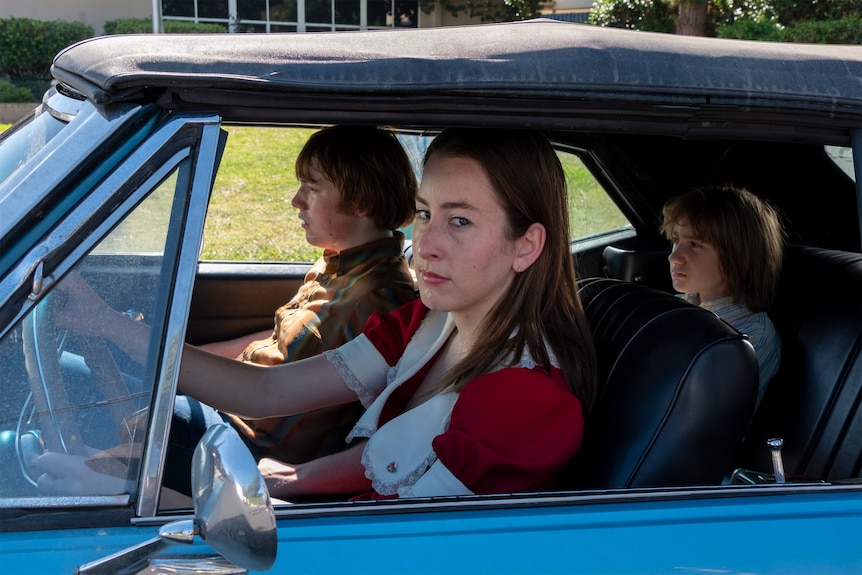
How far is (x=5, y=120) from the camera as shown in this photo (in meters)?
12.2

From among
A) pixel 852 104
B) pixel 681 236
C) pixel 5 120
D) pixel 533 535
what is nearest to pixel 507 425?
pixel 533 535

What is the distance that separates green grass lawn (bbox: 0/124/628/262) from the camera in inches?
134

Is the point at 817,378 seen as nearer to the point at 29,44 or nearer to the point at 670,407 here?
the point at 670,407

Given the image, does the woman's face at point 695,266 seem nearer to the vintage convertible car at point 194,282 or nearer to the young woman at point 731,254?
the young woman at point 731,254

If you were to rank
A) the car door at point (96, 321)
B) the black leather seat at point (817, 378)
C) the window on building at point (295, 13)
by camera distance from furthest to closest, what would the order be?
the window on building at point (295, 13)
the black leather seat at point (817, 378)
the car door at point (96, 321)

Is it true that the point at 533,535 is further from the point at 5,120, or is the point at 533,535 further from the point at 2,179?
the point at 5,120

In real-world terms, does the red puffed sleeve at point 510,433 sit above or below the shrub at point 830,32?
below

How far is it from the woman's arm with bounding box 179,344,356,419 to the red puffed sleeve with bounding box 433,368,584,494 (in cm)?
55

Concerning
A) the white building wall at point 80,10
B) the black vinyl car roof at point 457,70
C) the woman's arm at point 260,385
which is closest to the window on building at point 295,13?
the white building wall at point 80,10

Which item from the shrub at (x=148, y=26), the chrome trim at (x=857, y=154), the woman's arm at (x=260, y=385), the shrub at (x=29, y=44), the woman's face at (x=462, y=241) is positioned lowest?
the woman's arm at (x=260, y=385)

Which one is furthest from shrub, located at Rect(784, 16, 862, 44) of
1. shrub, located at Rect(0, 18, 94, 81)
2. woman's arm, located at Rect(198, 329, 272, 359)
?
woman's arm, located at Rect(198, 329, 272, 359)

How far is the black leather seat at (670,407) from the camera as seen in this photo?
1.70 m

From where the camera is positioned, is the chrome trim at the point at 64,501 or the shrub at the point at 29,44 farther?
the shrub at the point at 29,44

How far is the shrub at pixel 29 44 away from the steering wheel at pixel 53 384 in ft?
48.5
